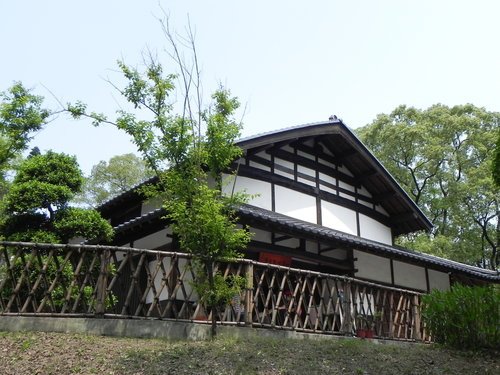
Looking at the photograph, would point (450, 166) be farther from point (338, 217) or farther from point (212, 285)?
point (212, 285)

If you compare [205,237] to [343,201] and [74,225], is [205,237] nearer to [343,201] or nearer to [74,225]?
[74,225]

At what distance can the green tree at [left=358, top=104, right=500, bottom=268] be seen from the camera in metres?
30.3

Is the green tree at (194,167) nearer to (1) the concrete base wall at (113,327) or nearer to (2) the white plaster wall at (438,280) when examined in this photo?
(1) the concrete base wall at (113,327)

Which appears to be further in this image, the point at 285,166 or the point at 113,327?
the point at 285,166

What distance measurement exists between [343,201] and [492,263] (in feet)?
61.0

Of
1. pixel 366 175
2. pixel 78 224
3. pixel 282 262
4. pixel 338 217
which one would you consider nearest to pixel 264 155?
pixel 282 262

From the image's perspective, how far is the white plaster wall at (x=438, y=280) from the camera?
19.4 metres

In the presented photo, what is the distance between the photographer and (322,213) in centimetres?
1720

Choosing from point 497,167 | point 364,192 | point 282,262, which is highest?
point 364,192

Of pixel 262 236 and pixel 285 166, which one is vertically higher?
pixel 285 166

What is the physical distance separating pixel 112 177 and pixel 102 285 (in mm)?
31741

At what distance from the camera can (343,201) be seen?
18.1 m

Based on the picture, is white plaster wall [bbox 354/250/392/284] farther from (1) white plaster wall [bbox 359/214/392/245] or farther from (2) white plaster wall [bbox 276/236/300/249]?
(2) white plaster wall [bbox 276/236/300/249]

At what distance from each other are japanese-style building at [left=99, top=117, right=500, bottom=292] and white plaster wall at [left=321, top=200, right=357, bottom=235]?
37 mm
